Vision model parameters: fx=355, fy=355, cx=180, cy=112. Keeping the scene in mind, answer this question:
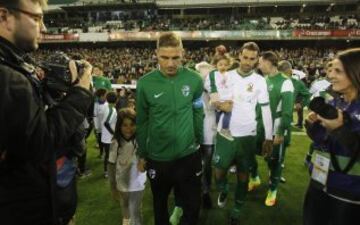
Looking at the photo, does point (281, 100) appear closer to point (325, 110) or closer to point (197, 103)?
point (197, 103)

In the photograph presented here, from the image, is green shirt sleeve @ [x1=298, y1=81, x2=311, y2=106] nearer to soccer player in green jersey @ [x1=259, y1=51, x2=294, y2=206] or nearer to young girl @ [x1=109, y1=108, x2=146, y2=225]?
soccer player in green jersey @ [x1=259, y1=51, x2=294, y2=206]

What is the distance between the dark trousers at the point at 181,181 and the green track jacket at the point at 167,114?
7 centimetres

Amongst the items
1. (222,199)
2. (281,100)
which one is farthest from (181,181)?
(281,100)

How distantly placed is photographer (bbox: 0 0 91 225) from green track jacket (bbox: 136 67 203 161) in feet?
4.98

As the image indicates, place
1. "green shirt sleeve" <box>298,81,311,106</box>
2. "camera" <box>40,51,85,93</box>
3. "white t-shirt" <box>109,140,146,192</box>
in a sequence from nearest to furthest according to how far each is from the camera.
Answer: "camera" <box>40,51,85,93</box>
"white t-shirt" <box>109,140,146,192</box>
"green shirt sleeve" <box>298,81,311,106</box>

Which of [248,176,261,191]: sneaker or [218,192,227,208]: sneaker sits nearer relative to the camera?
[218,192,227,208]: sneaker

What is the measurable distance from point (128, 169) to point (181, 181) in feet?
2.72

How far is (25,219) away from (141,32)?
3679cm

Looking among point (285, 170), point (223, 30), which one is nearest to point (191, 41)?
point (223, 30)

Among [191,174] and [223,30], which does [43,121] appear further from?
[223,30]

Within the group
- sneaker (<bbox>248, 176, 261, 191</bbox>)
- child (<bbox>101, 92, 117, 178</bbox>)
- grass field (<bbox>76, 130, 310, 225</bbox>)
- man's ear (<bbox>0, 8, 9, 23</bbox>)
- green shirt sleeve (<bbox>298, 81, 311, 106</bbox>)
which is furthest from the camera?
green shirt sleeve (<bbox>298, 81, 311, 106</bbox>)

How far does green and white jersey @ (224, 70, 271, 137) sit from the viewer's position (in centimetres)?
448

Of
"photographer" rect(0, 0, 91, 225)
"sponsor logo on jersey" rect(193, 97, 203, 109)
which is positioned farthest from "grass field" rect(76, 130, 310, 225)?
"photographer" rect(0, 0, 91, 225)

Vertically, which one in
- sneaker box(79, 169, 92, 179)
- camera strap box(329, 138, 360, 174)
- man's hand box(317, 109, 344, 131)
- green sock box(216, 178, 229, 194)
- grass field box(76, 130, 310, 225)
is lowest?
sneaker box(79, 169, 92, 179)
